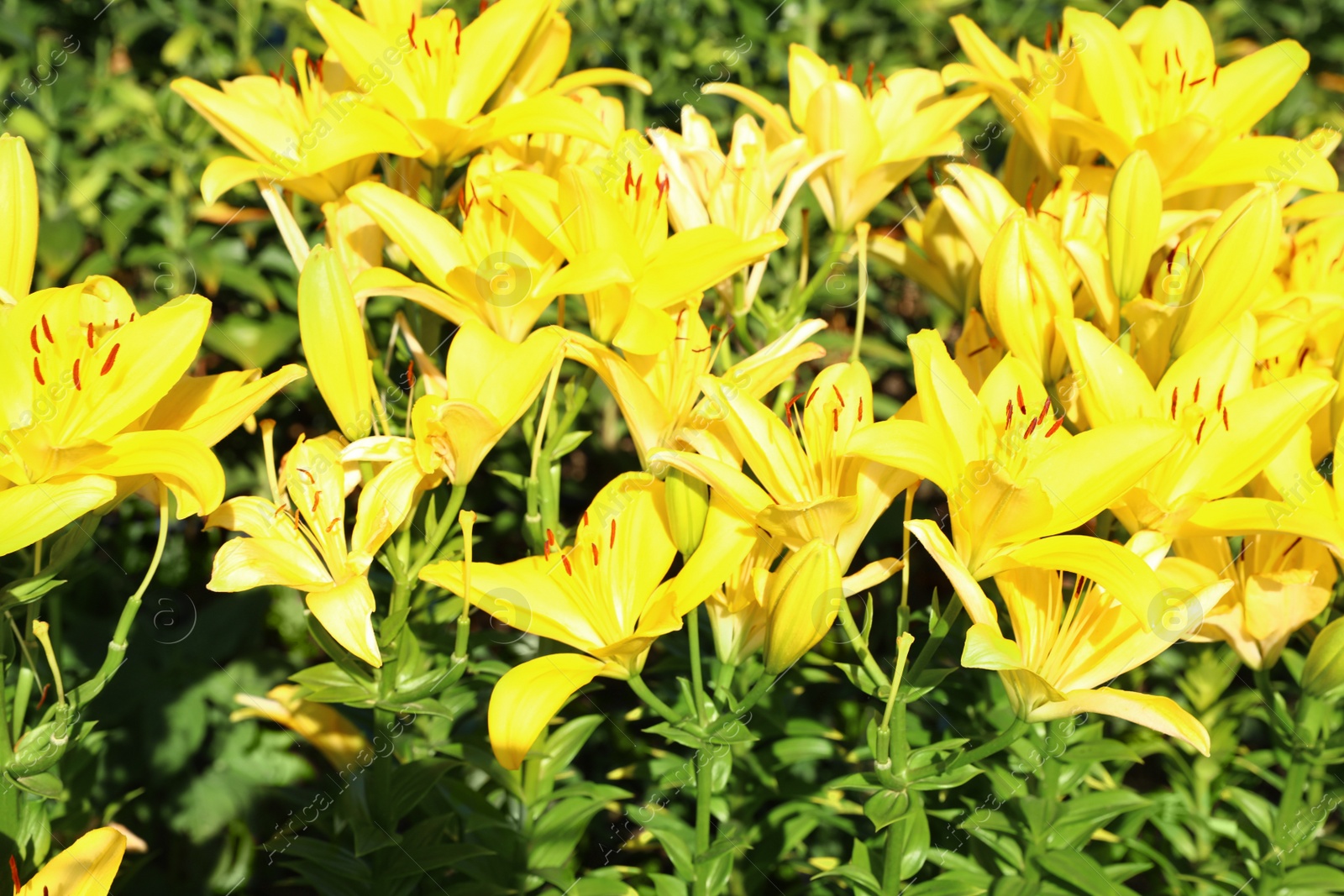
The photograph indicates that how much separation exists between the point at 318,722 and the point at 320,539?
0.47 m

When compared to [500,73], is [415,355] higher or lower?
lower

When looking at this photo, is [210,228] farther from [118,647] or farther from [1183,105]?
[1183,105]

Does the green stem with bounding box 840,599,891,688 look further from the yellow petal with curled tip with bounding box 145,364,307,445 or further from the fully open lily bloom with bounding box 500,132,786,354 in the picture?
the yellow petal with curled tip with bounding box 145,364,307,445

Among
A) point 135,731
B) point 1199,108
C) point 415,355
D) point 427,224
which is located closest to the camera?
point 427,224

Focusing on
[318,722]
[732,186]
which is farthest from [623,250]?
[318,722]

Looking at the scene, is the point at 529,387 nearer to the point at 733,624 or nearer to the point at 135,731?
the point at 733,624

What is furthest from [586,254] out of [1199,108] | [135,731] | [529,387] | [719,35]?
[719,35]

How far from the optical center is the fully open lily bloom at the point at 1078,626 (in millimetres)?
984

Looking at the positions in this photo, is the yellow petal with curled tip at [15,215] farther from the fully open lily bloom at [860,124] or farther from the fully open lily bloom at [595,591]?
the fully open lily bloom at [860,124]

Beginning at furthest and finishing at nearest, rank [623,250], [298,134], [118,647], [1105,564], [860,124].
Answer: [860,124] < [298,134] < [623,250] < [118,647] < [1105,564]

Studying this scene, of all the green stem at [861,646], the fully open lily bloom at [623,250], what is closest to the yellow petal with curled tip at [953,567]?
the green stem at [861,646]

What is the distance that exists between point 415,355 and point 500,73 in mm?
352

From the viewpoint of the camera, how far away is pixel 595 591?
1154mm

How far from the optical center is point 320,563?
114cm
